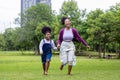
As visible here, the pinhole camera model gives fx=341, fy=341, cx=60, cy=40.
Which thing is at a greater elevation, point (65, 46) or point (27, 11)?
point (27, 11)

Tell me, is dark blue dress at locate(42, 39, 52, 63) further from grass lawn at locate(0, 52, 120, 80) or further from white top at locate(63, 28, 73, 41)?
white top at locate(63, 28, 73, 41)

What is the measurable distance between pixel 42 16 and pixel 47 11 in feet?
5.14

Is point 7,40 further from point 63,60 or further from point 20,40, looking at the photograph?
point 63,60

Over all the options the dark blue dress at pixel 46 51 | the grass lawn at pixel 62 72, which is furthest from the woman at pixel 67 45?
the dark blue dress at pixel 46 51

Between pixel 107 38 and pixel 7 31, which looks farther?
pixel 7 31

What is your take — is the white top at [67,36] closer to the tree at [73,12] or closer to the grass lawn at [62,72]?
the grass lawn at [62,72]

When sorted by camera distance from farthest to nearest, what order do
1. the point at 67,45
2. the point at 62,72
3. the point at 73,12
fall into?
the point at 73,12, the point at 62,72, the point at 67,45

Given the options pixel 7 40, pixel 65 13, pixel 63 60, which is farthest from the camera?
pixel 7 40

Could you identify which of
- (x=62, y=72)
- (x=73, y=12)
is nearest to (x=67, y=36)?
(x=62, y=72)

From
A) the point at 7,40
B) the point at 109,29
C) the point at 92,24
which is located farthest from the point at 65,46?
the point at 7,40

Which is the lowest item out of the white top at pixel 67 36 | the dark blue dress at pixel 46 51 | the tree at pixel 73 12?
the dark blue dress at pixel 46 51

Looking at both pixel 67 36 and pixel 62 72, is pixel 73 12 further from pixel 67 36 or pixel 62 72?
pixel 67 36

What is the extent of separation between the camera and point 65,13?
66.0 m

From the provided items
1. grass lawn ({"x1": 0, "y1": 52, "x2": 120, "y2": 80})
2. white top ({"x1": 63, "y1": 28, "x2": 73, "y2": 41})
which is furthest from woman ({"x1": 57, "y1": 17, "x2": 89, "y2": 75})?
grass lawn ({"x1": 0, "y1": 52, "x2": 120, "y2": 80})
